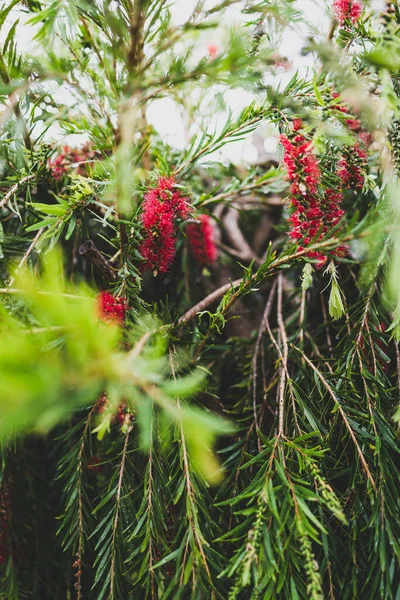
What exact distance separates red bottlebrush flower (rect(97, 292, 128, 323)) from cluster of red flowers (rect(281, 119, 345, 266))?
0.74ft

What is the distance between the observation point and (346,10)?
0.59 m

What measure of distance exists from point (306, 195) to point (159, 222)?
191 millimetres

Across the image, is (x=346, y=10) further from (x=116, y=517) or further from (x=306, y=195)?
(x=116, y=517)

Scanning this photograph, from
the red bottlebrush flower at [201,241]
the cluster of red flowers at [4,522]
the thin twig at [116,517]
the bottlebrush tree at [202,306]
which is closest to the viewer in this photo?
the bottlebrush tree at [202,306]

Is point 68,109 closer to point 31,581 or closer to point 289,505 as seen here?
point 289,505

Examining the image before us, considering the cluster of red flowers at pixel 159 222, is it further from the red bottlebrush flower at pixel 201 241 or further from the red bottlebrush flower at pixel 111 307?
the red bottlebrush flower at pixel 201 241

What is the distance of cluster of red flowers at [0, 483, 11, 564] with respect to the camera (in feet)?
2.26

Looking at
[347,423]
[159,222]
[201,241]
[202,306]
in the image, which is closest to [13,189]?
[159,222]

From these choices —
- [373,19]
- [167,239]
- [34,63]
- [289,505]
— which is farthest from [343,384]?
[34,63]

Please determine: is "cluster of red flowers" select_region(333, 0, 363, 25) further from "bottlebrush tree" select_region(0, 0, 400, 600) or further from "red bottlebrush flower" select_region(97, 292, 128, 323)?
"red bottlebrush flower" select_region(97, 292, 128, 323)

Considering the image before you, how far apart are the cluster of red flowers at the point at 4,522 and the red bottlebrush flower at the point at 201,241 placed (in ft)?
1.91

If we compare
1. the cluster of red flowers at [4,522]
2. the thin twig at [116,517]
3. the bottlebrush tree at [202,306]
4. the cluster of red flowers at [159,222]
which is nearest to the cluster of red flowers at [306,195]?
the bottlebrush tree at [202,306]

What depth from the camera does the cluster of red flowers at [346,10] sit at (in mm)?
590

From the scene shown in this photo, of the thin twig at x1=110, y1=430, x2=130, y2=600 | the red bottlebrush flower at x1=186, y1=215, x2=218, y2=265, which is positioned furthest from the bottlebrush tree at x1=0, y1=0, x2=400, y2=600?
the red bottlebrush flower at x1=186, y1=215, x2=218, y2=265
